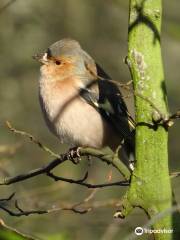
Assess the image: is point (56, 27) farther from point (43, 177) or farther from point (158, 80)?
point (158, 80)

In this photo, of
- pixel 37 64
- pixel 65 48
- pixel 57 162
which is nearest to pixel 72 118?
pixel 65 48

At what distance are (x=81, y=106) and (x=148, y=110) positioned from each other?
7.97ft

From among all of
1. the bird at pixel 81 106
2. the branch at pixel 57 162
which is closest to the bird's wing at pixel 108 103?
the bird at pixel 81 106

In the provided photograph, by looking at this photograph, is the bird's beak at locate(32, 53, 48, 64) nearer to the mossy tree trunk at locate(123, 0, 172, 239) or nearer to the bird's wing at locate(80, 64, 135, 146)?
the bird's wing at locate(80, 64, 135, 146)

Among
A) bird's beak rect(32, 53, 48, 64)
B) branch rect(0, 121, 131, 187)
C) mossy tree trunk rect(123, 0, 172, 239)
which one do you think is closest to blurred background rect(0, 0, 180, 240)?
bird's beak rect(32, 53, 48, 64)

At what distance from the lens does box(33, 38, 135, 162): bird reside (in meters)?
5.89

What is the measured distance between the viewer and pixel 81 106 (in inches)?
234

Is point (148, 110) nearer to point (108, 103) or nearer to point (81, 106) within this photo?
point (81, 106)

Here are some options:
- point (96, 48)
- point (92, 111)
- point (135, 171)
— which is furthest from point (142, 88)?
point (96, 48)

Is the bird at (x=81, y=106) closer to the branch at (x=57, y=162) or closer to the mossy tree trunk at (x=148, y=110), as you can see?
the branch at (x=57, y=162)

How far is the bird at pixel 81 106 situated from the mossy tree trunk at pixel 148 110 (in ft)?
6.84

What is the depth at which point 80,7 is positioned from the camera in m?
9.77

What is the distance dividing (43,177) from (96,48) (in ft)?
7.07

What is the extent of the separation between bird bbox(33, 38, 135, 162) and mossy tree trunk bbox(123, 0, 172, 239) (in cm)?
208
